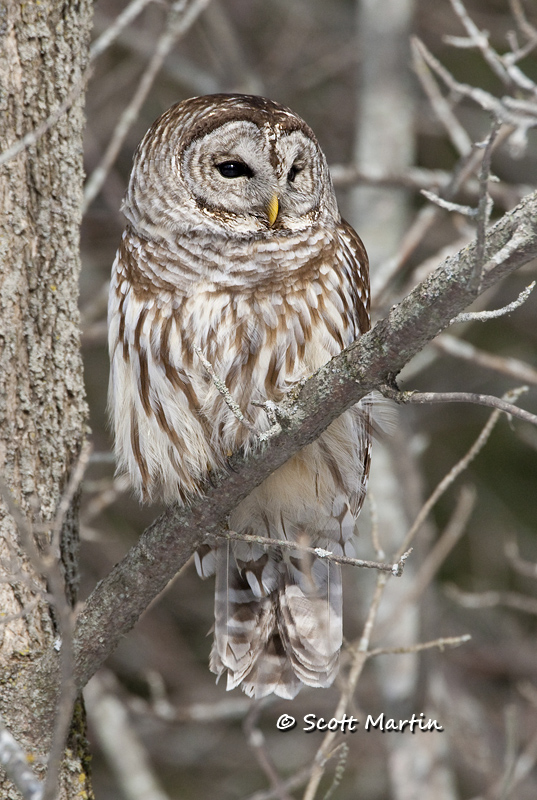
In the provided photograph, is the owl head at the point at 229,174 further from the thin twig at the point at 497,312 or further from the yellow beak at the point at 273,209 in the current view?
the thin twig at the point at 497,312

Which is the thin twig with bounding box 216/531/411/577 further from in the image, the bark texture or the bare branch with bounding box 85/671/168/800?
the bare branch with bounding box 85/671/168/800

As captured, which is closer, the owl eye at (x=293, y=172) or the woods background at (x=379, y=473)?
Result: the owl eye at (x=293, y=172)

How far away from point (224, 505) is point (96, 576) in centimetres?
429

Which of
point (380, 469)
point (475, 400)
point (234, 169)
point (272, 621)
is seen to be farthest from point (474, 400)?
point (380, 469)

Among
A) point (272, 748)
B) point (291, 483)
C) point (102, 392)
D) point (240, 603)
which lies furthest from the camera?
point (102, 392)

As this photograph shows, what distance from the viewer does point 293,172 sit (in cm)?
317

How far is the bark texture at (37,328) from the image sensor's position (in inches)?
95.3

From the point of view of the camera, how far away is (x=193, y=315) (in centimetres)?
281

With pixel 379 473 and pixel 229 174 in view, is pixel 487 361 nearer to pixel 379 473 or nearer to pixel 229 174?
pixel 379 473

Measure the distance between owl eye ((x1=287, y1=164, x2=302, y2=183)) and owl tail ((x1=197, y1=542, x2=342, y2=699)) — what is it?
1308 mm

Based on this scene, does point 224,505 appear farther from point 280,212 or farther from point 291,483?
point 280,212

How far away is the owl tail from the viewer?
3.18 metres

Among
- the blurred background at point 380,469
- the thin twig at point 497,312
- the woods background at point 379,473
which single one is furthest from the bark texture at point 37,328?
the blurred background at point 380,469

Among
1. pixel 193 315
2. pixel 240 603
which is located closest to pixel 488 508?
pixel 240 603
